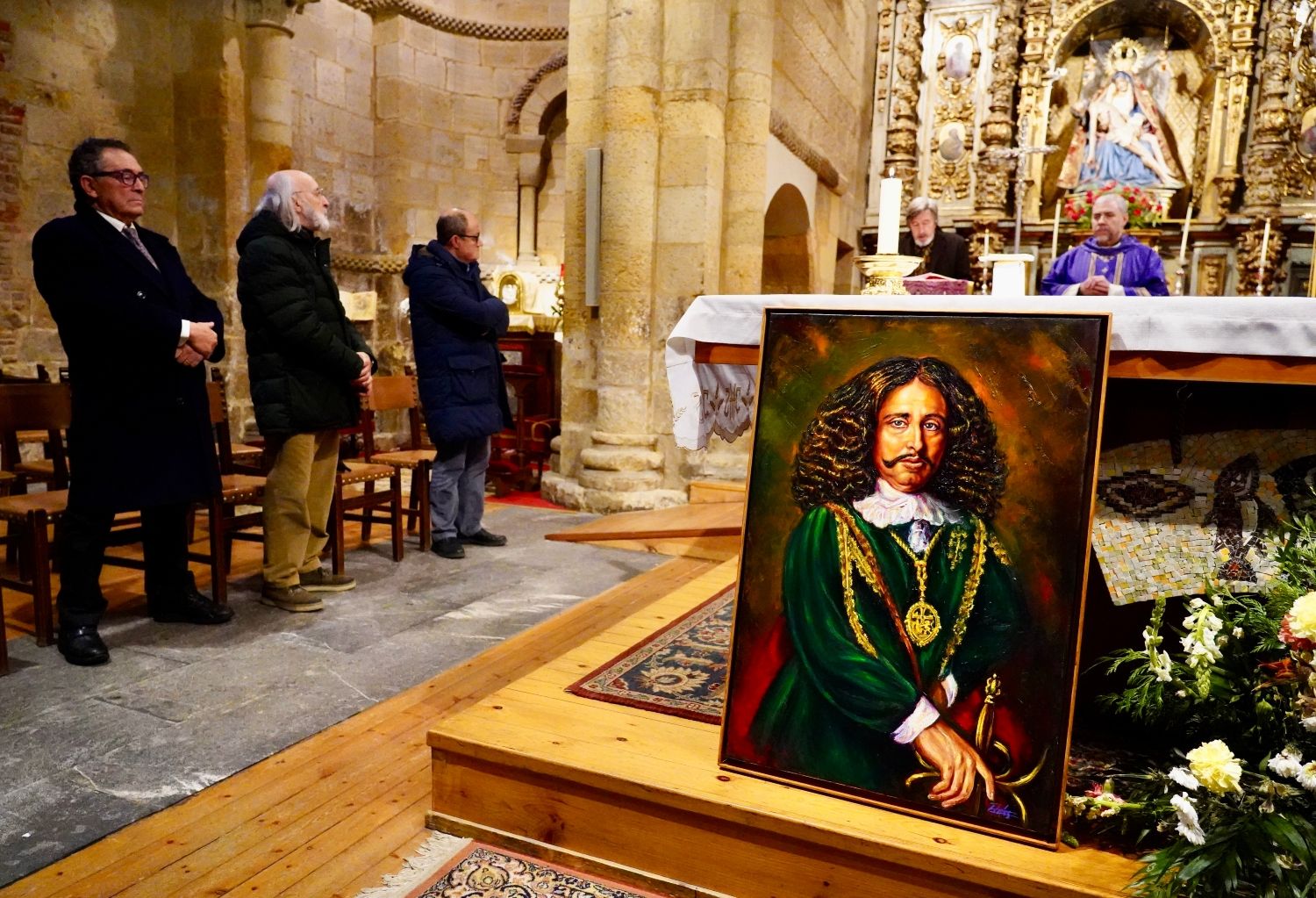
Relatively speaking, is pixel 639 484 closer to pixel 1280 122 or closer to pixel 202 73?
pixel 202 73

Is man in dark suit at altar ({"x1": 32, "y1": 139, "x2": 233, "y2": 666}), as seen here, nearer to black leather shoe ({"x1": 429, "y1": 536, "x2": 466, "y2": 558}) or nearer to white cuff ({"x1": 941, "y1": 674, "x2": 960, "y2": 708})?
black leather shoe ({"x1": 429, "y1": 536, "x2": 466, "y2": 558})

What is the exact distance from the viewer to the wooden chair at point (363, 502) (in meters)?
4.11

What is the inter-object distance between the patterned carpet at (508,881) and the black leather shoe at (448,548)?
2.61 metres

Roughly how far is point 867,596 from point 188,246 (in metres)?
7.27

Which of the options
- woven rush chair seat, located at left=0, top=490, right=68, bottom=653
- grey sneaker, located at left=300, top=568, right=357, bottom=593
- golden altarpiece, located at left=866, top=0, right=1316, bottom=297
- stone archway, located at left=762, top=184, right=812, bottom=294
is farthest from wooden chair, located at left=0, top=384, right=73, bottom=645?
golden altarpiece, located at left=866, top=0, right=1316, bottom=297

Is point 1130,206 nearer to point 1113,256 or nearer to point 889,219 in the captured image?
point 1113,256

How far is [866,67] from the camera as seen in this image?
10.1 m

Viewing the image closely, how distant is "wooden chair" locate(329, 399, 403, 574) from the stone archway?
14.2 feet

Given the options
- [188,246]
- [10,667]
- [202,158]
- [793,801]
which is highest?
[202,158]

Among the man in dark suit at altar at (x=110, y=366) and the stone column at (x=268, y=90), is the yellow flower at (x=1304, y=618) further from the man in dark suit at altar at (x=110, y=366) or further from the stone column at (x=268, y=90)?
the stone column at (x=268, y=90)

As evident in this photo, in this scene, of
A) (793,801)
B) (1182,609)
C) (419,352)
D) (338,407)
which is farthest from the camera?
(419,352)

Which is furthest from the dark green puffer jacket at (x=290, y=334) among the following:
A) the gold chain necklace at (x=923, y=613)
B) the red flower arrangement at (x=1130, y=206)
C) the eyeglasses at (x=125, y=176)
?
the red flower arrangement at (x=1130, y=206)

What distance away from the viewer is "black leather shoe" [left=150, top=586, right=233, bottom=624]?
11.5ft

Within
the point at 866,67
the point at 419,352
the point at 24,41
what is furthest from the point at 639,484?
the point at 866,67
